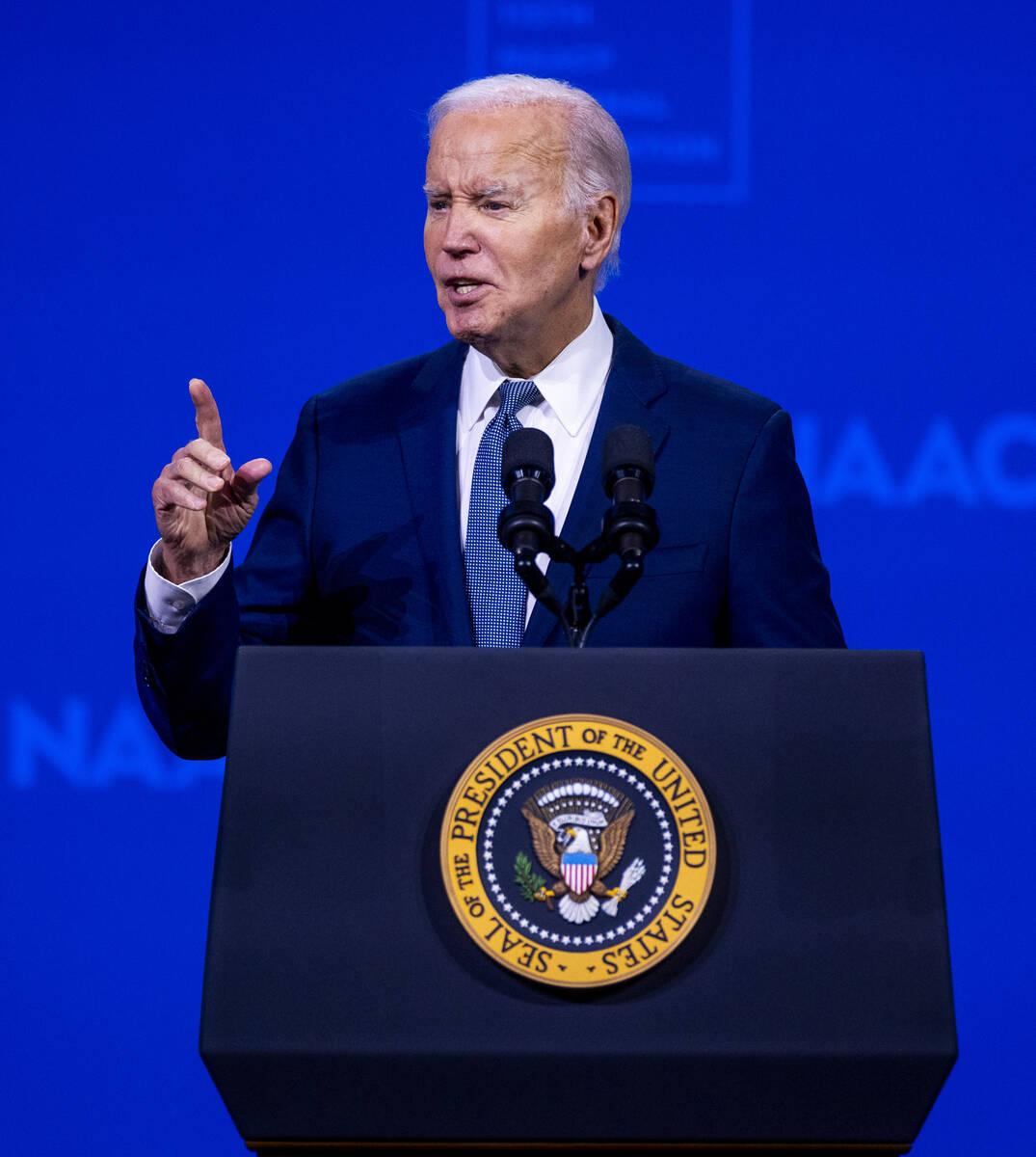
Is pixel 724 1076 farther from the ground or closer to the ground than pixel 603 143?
closer to the ground

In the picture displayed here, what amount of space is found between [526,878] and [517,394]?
84 cm

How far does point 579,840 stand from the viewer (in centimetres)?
110

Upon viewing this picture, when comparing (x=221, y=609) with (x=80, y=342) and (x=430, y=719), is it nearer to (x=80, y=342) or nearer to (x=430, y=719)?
(x=430, y=719)

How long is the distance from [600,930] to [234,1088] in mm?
285

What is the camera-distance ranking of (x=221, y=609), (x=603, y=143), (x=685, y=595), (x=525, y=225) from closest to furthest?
(x=221, y=609)
(x=685, y=595)
(x=525, y=225)
(x=603, y=143)

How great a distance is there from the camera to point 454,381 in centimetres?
186

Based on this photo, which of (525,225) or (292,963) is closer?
(292,963)

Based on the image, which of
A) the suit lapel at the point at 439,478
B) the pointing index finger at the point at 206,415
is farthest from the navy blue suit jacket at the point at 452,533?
the pointing index finger at the point at 206,415

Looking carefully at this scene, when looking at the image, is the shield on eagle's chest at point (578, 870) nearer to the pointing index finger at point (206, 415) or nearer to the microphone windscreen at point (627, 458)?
the microphone windscreen at point (627, 458)

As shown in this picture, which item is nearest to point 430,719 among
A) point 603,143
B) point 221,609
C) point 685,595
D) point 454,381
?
point 221,609

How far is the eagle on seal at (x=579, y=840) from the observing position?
3.59ft

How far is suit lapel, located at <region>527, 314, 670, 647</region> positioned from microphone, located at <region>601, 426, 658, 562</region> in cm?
31

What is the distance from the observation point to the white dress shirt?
1.77m

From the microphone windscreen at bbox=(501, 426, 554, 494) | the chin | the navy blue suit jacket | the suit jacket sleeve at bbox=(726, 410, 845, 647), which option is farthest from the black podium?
the chin
